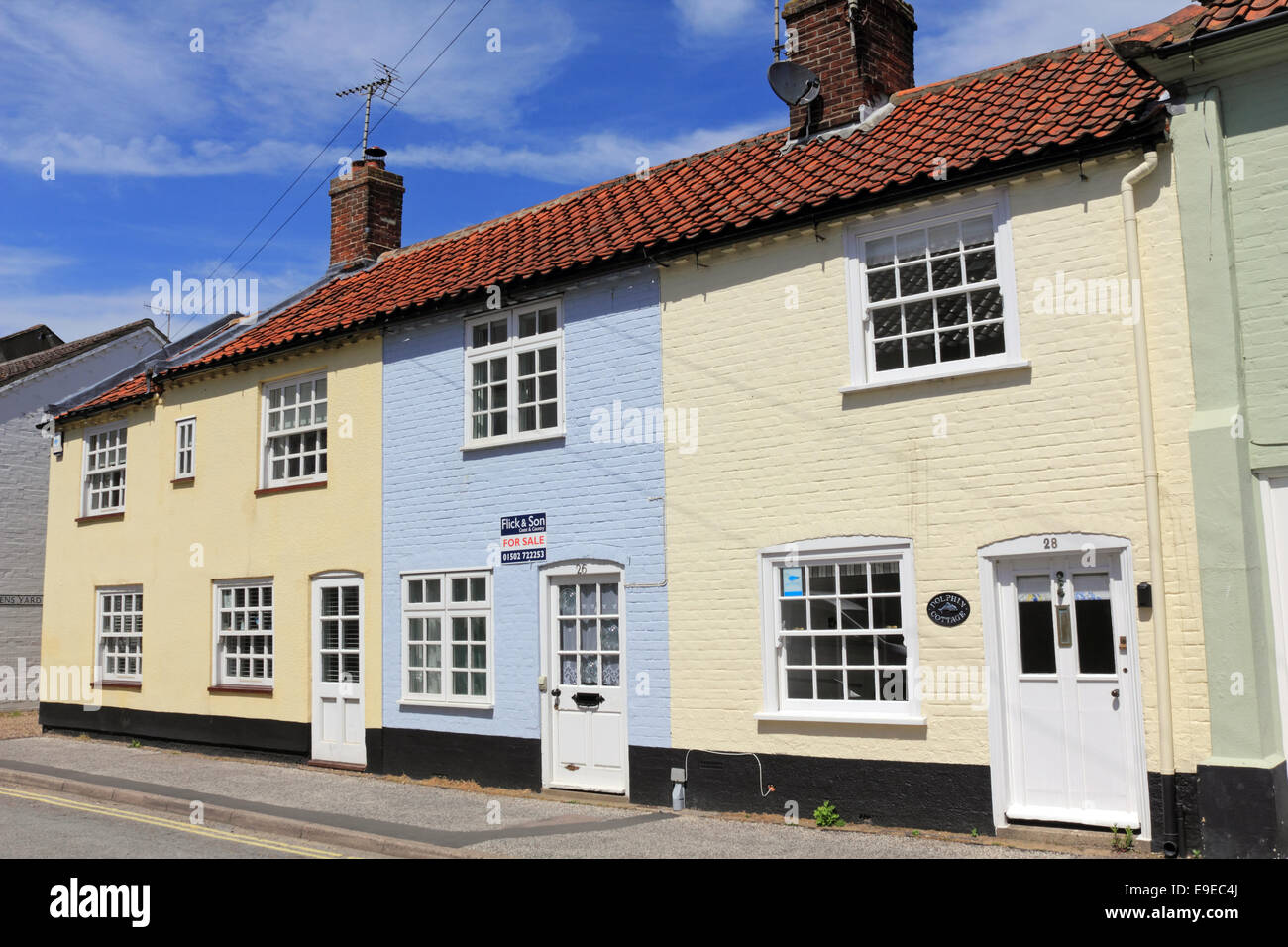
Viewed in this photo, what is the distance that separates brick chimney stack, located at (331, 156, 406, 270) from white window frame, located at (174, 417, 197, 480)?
371 cm

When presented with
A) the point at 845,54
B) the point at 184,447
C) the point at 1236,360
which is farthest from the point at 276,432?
the point at 1236,360

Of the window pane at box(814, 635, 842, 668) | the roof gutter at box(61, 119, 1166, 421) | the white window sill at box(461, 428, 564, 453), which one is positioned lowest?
the window pane at box(814, 635, 842, 668)

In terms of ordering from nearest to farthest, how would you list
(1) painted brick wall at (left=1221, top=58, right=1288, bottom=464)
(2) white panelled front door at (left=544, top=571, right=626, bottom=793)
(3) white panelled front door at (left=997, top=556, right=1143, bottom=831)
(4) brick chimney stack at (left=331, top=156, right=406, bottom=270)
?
1. (1) painted brick wall at (left=1221, top=58, right=1288, bottom=464)
2. (3) white panelled front door at (left=997, top=556, right=1143, bottom=831)
3. (2) white panelled front door at (left=544, top=571, right=626, bottom=793)
4. (4) brick chimney stack at (left=331, top=156, right=406, bottom=270)

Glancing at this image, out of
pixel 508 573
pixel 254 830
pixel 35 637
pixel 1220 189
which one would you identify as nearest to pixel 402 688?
pixel 508 573

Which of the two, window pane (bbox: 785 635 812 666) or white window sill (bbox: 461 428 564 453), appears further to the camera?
white window sill (bbox: 461 428 564 453)

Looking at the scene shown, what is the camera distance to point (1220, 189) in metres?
8.71

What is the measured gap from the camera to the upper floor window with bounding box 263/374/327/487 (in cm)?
1582

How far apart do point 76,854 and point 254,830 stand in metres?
1.94

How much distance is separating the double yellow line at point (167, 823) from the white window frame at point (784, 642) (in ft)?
13.9

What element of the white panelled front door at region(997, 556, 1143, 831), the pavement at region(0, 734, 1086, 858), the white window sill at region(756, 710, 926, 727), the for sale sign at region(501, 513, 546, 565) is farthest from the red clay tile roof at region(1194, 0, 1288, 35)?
the for sale sign at region(501, 513, 546, 565)

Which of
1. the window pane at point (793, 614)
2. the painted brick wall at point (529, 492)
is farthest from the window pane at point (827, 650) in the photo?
the painted brick wall at point (529, 492)

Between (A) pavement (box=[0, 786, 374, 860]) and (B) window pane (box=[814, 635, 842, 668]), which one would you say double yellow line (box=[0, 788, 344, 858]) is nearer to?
(A) pavement (box=[0, 786, 374, 860])

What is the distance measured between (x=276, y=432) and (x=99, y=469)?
18.0ft

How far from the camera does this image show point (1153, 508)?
870cm
